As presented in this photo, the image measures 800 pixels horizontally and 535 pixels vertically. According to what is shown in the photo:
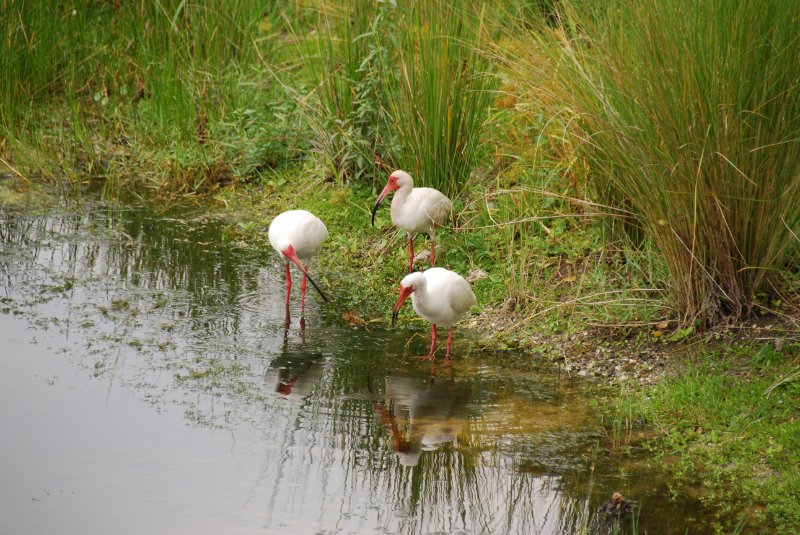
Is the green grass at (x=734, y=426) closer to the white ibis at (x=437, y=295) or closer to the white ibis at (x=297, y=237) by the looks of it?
the white ibis at (x=437, y=295)

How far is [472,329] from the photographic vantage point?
6273mm

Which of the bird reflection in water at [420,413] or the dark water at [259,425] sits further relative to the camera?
the bird reflection in water at [420,413]

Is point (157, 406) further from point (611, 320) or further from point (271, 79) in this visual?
point (271, 79)

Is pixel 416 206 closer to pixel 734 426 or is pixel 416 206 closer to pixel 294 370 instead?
pixel 294 370

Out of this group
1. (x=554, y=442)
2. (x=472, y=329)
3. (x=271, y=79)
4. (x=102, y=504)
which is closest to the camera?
(x=102, y=504)

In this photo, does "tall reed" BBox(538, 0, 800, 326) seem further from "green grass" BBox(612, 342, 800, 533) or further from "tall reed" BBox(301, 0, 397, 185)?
"tall reed" BBox(301, 0, 397, 185)

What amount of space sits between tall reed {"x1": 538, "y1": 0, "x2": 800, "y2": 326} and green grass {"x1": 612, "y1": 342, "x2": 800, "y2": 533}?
1.28 ft

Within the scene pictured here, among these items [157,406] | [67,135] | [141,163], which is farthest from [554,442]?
[67,135]

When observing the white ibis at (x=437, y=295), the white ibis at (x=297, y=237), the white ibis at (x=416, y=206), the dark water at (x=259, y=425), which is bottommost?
Result: the dark water at (x=259, y=425)

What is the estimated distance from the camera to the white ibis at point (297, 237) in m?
6.48

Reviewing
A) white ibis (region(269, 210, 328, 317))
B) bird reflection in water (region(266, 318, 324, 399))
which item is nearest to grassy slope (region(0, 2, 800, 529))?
white ibis (region(269, 210, 328, 317))

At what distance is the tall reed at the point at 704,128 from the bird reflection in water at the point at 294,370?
196cm

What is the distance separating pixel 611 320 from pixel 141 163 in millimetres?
4892

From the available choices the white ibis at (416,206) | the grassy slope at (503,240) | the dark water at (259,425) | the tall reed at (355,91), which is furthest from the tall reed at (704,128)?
the tall reed at (355,91)
